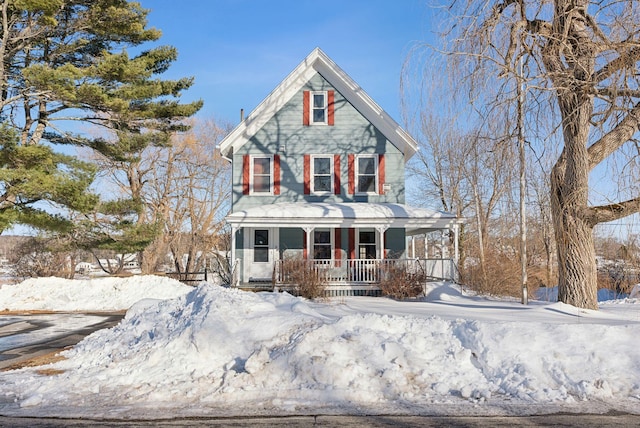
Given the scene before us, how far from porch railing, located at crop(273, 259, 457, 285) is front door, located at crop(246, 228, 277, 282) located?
6.40 feet

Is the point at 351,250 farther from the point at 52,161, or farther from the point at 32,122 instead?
the point at 32,122

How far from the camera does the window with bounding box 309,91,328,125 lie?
2083 centimetres

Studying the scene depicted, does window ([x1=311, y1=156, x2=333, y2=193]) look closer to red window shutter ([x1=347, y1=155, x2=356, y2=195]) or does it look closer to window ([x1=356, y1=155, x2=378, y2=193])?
red window shutter ([x1=347, y1=155, x2=356, y2=195])

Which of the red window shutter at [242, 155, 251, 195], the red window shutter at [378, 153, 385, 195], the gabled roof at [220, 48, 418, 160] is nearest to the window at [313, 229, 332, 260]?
the red window shutter at [378, 153, 385, 195]

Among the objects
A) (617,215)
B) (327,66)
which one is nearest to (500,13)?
(617,215)

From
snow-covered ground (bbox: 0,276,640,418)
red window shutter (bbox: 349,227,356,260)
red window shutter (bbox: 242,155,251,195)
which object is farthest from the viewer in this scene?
red window shutter (bbox: 242,155,251,195)

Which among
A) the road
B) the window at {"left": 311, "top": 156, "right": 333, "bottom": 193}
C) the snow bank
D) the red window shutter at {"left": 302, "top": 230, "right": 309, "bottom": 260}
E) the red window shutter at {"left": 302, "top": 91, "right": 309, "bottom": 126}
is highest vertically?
the red window shutter at {"left": 302, "top": 91, "right": 309, "bottom": 126}

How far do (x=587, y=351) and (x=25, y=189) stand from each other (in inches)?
649

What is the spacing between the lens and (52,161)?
1755 centimetres

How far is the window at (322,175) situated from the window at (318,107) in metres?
1.61

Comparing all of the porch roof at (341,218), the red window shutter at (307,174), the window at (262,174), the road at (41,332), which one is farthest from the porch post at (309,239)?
the road at (41,332)

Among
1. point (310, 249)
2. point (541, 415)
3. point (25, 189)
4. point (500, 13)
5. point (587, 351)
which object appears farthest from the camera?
point (310, 249)

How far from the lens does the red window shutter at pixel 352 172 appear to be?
20594 millimetres

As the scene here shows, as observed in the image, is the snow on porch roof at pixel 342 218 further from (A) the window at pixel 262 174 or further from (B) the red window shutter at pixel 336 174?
(A) the window at pixel 262 174
